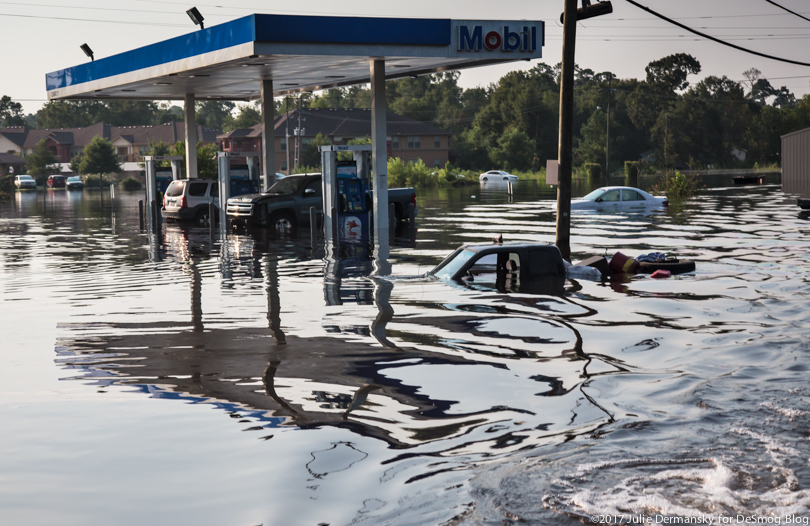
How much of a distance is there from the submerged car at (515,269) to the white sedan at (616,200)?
2214cm

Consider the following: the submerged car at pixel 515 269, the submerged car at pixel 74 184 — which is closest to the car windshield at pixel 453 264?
the submerged car at pixel 515 269

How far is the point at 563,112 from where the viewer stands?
18656 millimetres

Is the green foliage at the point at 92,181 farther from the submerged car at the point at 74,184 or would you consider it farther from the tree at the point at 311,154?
the tree at the point at 311,154

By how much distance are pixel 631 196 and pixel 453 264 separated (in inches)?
935

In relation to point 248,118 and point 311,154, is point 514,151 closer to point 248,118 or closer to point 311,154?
point 311,154

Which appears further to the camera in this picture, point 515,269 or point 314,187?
point 314,187

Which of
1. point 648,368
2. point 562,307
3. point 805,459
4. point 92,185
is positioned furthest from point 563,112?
point 92,185

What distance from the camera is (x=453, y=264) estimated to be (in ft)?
53.4

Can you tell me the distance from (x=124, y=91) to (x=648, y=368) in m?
31.8

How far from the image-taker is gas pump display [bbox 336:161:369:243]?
26.6 meters

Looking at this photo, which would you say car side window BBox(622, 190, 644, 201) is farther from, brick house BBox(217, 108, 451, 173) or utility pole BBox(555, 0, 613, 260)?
brick house BBox(217, 108, 451, 173)

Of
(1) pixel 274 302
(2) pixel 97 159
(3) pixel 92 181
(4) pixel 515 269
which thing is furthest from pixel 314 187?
(2) pixel 97 159

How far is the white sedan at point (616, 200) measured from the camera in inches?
1475

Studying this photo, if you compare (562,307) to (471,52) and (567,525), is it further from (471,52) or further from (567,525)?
(471,52)
